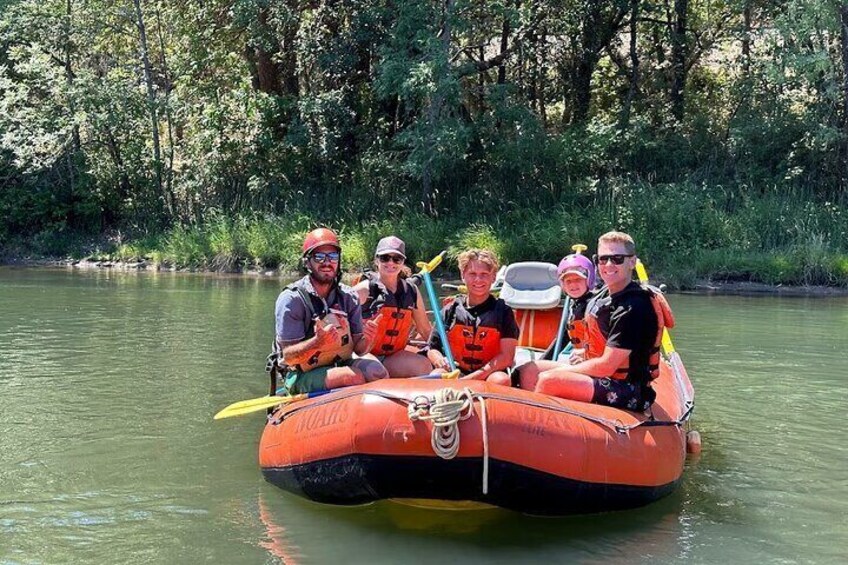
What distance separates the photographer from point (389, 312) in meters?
5.79

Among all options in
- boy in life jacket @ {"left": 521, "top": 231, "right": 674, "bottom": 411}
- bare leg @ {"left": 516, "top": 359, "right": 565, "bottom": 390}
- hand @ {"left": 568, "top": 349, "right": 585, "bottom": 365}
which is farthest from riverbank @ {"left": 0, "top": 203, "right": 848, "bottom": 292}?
boy in life jacket @ {"left": 521, "top": 231, "right": 674, "bottom": 411}

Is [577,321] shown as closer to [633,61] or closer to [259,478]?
[259,478]

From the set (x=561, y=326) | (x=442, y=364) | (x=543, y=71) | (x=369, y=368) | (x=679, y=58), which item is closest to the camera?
(x=369, y=368)

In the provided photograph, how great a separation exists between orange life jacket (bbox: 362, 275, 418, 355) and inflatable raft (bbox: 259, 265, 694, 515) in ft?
3.50

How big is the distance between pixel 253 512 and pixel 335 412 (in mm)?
719

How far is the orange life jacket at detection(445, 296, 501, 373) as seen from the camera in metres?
5.38

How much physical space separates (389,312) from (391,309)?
21 mm

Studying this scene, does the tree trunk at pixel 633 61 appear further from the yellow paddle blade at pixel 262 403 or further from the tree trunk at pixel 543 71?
the yellow paddle blade at pixel 262 403

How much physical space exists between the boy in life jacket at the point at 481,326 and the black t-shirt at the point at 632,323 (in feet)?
2.20

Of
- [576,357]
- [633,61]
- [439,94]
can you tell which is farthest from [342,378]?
[633,61]

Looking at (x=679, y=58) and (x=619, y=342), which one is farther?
(x=679, y=58)

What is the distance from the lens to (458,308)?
5.47 meters

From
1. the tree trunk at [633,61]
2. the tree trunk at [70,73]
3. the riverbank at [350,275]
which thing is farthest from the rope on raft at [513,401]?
the tree trunk at [70,73]

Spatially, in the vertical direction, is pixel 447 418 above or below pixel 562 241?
below
